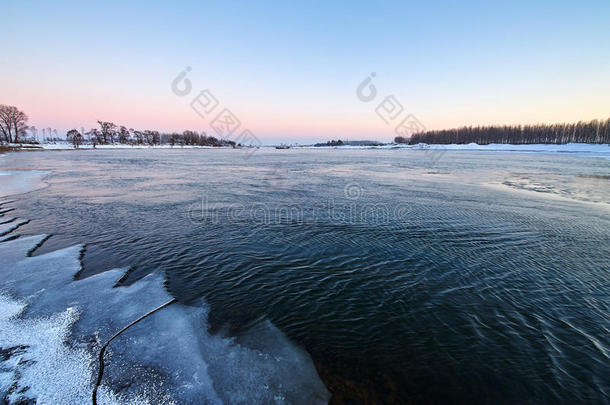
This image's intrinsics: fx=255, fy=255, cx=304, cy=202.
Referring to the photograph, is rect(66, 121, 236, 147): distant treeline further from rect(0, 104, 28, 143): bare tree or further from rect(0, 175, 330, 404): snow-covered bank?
rect(0, 175, 330, 404): snow-covered bank

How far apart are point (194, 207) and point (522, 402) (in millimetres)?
12543

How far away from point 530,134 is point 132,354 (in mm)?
169990

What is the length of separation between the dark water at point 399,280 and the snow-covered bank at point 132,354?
40 cm

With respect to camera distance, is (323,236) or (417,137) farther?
(417,137)

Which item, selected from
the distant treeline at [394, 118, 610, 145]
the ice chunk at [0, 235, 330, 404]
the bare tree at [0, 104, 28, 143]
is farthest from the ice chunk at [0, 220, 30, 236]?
the distant treeline at [394, 118, 610, 145]

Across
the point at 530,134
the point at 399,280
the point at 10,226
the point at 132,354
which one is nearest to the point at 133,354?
the point at 132,354

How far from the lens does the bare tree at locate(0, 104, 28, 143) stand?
245ft

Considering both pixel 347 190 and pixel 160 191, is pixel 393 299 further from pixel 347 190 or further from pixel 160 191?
pixel 160 191

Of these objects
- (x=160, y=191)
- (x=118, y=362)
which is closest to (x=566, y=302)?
(x=118, y=362)

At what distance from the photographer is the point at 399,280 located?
6.02 metres

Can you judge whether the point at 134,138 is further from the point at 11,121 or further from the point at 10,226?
the point at 10,226

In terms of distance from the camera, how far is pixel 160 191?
16547 millimetres

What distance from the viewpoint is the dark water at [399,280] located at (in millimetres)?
3654

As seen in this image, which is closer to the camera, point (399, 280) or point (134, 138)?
point (399, 280)
